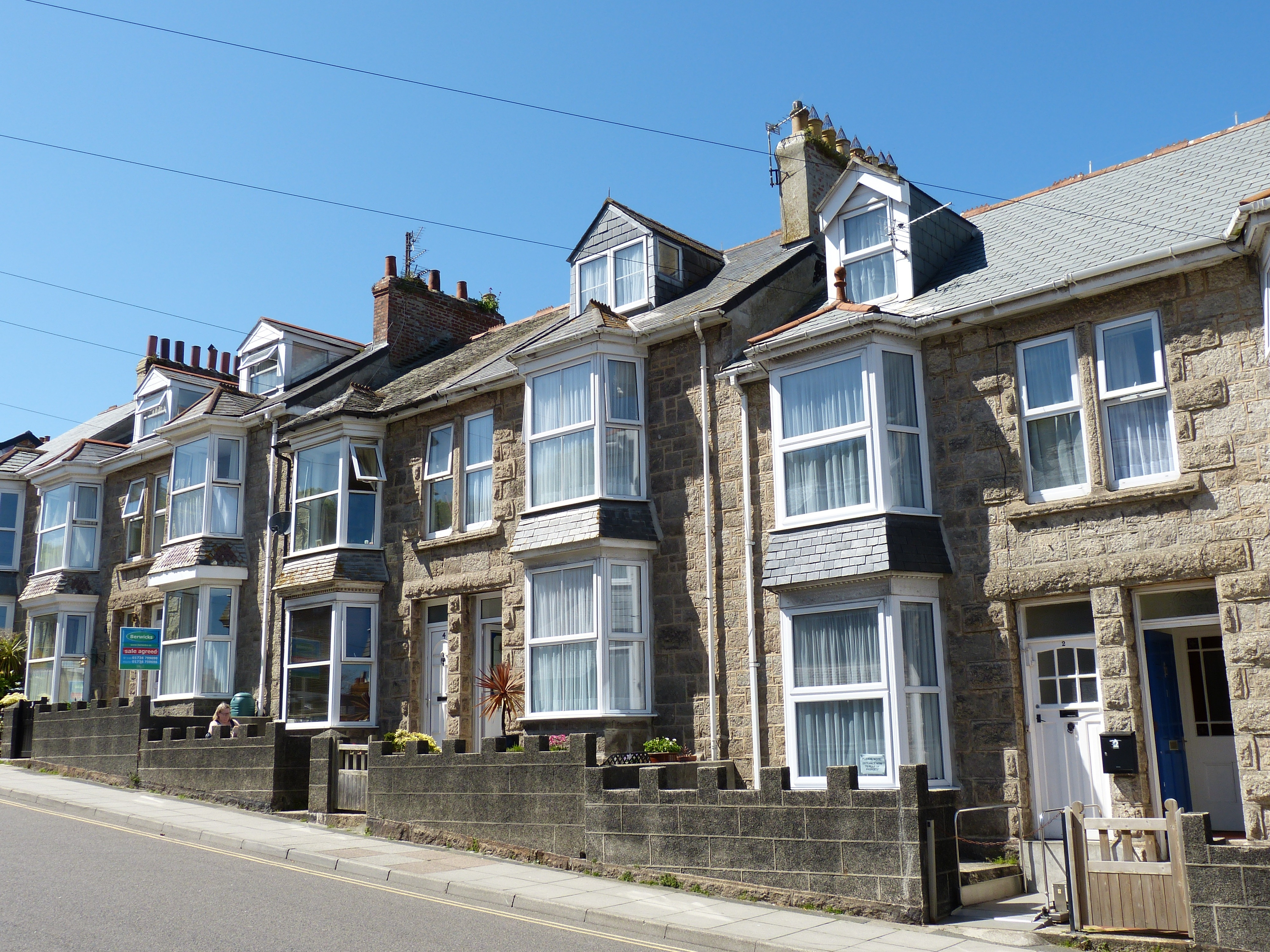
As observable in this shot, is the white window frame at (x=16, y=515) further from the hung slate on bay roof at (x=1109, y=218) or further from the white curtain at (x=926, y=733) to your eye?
the white curtain at (x=926, y=733)

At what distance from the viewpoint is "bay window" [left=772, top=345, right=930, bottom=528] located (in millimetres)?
13922

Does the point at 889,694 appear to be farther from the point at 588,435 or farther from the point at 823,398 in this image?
the point at 588,435

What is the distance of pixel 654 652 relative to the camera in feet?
54.0

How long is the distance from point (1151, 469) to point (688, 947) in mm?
7238

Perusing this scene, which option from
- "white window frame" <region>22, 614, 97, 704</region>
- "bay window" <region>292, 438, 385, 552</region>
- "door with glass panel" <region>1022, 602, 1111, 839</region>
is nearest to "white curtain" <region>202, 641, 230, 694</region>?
"bay window" <region>292, 438, 385, 552</region>

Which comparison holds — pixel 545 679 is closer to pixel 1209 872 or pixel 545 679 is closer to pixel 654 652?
pixel 654 652

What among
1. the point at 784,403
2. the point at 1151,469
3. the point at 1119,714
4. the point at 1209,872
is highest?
the point at 784,403

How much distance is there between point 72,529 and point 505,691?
619 inches

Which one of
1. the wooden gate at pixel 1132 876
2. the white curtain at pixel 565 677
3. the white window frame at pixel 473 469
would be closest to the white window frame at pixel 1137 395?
the wooden gate at pixel 1132 876

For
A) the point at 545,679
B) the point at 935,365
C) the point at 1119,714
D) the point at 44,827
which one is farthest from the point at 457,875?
the point at 935,365

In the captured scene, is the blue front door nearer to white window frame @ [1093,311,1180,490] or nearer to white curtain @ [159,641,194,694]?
white window frame @ [1093,311,1180,490]

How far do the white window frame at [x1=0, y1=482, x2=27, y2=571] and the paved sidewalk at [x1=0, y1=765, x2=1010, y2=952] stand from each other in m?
15.1

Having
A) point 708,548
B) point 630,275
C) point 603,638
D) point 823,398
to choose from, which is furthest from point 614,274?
point 603,638

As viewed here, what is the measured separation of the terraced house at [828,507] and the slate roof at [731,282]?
0.13m
